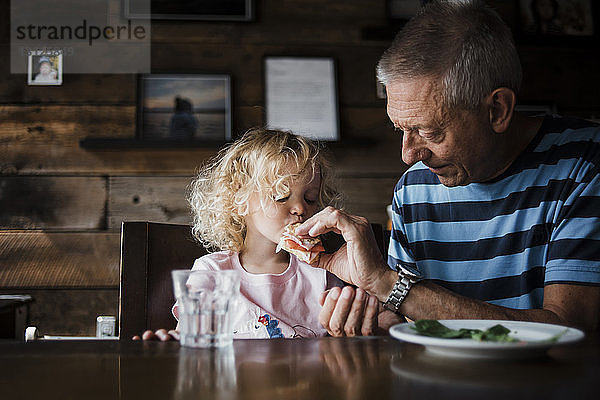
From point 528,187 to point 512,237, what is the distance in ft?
0.41

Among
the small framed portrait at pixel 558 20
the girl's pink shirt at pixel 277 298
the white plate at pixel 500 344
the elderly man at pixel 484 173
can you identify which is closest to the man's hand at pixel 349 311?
the elderly man at pixel 484 173

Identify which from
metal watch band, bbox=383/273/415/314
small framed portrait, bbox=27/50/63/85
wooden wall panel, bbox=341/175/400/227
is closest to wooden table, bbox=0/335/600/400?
metal watch band, bbox=383/273/415/314

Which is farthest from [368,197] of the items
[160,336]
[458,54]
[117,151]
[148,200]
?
[160,336]

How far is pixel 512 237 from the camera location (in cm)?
152

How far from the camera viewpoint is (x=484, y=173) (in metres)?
1.56

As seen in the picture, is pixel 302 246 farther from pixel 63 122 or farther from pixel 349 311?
pixel 63 122

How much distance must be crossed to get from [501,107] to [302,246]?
58 cm

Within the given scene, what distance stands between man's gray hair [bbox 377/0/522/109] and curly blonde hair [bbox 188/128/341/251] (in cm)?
38

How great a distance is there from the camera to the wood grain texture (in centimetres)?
274

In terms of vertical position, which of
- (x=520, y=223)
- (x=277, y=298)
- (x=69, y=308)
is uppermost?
(x=520, y=223)

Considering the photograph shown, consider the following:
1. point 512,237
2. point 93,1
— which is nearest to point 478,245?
point 512,237

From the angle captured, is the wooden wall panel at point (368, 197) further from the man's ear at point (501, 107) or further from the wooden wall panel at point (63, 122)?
the man's ear at point (501, 107)

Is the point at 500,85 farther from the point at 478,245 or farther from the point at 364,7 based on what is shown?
the point at 364,7

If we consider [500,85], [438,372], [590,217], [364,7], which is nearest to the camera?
[438,372]
